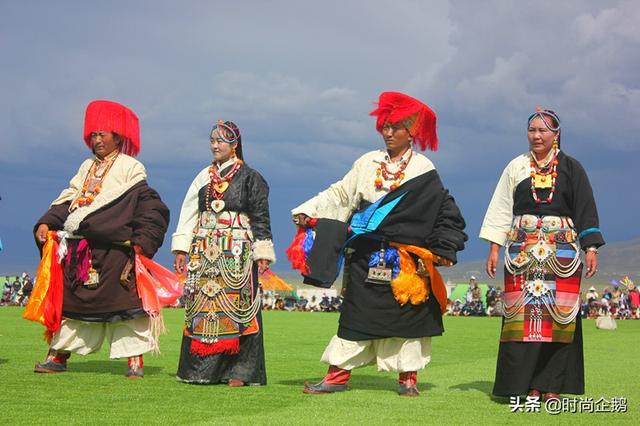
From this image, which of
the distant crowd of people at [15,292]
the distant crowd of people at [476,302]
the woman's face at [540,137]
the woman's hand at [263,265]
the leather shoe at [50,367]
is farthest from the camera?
the distant crowd of people at [15,292]

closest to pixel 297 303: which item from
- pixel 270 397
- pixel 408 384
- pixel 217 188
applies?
pixel 217 188

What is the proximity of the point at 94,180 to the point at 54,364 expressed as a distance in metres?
1.68

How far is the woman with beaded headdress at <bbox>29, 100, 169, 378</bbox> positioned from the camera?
27.0 feet

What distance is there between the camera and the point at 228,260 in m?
8.00

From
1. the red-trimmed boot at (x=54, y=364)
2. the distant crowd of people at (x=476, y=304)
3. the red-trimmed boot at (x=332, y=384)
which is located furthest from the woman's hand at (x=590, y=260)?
the distant crowd of people at (x=476, y=304)

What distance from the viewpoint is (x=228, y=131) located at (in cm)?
830

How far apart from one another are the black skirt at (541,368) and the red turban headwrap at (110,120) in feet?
12.8

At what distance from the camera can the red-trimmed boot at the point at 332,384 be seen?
723cm

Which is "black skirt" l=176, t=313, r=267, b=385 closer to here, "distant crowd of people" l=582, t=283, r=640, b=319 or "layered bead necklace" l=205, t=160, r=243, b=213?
"layered bead necklace" l=205, t=160, r=243, b=213

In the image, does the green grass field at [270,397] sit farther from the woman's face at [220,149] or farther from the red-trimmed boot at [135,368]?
the woman's face at [220,149]

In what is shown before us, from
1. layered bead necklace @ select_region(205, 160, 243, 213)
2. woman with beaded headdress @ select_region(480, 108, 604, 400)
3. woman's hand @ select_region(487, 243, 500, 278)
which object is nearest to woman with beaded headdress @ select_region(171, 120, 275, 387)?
layered bead necklace @ select_region(205, 160, 243, 213)

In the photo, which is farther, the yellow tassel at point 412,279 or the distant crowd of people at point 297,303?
the distant crowd of people at point 297,303

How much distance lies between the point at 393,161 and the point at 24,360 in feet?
16.1

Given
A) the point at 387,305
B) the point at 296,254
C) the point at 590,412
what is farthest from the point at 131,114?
the point at 590,412
